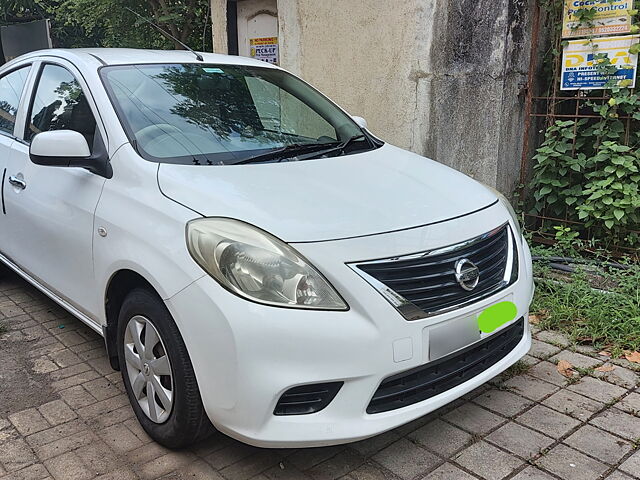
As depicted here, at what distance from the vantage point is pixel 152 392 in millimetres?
2545

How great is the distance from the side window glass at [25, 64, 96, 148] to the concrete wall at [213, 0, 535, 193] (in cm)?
281

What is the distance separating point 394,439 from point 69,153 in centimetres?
197

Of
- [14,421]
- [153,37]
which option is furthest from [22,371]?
[153,37]

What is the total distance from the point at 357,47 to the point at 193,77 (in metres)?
2.53

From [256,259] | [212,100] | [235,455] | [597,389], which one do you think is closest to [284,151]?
[212,100]

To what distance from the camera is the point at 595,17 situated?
14.5 feet

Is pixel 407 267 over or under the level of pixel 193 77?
under

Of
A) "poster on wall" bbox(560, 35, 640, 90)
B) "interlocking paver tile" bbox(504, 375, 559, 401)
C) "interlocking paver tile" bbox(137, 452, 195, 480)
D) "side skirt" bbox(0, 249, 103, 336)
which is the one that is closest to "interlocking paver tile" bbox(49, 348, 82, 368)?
"side skirt" bbox(0, 249, 103, 336)

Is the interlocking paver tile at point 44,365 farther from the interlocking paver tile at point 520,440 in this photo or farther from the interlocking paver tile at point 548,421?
the interlocking paver tile at point 548,421

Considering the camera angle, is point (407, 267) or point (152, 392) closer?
point (407, 267)

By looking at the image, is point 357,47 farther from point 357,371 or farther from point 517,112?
point 357,371

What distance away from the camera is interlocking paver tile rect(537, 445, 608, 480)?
238 cm

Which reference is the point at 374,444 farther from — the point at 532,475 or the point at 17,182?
the point at 17,182

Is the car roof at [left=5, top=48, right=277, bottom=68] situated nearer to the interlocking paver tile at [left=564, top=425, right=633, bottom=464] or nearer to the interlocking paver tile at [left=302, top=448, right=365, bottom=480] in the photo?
the interlocking paver tile at [left=302, top=448, right=365, bottom=480]
